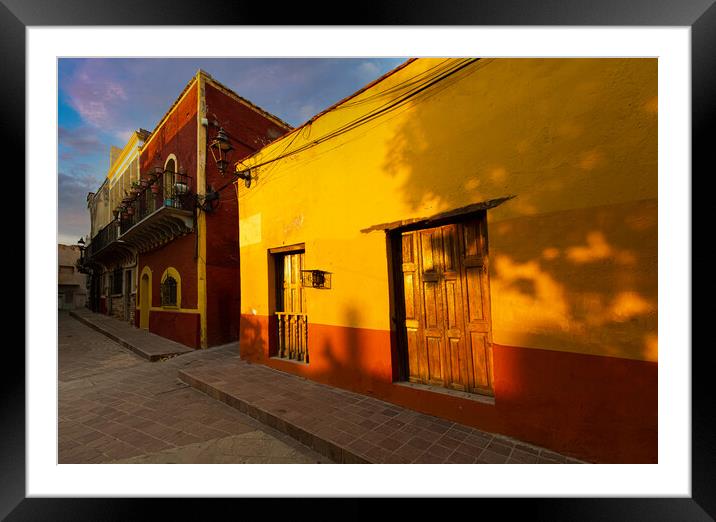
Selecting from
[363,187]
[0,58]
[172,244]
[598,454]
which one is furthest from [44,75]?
[172,244]

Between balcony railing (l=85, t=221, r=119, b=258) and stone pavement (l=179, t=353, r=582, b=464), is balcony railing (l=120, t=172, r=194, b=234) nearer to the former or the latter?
balcony railing (l=85, t=221, r=119, b=258)

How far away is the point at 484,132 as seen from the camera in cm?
307

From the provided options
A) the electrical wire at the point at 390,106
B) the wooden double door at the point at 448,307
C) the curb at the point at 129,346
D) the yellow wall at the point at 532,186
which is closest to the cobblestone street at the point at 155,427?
the curb at the point at 129,346

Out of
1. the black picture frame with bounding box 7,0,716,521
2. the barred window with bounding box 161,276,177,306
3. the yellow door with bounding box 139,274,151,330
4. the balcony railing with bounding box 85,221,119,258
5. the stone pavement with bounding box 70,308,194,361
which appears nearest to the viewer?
the black picture frame with bounding box 7,0,716,521

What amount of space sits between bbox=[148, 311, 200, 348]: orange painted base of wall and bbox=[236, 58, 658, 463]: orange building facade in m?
5.02

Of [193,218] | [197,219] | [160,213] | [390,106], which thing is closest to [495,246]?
[390,106]

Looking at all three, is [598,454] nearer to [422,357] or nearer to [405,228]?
[422,357]

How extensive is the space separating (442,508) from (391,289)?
2463 millimetres

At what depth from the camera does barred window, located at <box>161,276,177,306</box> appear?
381 inches

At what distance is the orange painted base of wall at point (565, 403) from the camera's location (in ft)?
7.06

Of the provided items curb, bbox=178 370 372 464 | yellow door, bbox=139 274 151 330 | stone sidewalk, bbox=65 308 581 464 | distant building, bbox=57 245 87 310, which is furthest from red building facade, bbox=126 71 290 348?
distant building, bbox=57 245 87 310

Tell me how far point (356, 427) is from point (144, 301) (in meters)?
12.5

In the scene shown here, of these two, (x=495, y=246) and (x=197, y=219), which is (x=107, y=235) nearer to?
(x=197, y=219)
